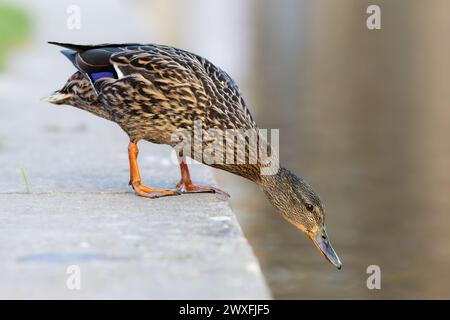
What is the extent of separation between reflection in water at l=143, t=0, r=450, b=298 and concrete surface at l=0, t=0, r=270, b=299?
0.95 metres

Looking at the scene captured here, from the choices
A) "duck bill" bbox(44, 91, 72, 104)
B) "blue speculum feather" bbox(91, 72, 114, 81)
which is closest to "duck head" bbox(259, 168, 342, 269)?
"blue speculum feather" bbox(91, 72, 114, 81)

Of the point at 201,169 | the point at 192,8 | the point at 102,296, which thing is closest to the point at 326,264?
the point at 201,169

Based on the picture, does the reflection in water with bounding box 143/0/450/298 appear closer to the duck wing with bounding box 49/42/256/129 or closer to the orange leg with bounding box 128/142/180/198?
the orange leg with bounding box 128/142/180/198

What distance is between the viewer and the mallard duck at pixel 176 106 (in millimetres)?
5457

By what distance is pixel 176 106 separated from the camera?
5465 mm

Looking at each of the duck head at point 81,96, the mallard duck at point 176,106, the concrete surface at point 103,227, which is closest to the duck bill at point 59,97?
the duck head at point 81,96

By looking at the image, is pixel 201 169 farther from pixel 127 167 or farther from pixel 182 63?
pixel 182 63

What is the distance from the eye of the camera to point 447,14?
24.4 meters

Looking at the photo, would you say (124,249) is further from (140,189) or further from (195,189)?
(195,189)

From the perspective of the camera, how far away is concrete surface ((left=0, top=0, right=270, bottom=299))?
12.4 feet

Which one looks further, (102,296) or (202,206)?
(202,206)

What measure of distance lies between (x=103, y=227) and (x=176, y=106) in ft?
3.37

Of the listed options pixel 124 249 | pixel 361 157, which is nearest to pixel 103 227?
pixel 124 249

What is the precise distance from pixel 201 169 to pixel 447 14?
1879cm
